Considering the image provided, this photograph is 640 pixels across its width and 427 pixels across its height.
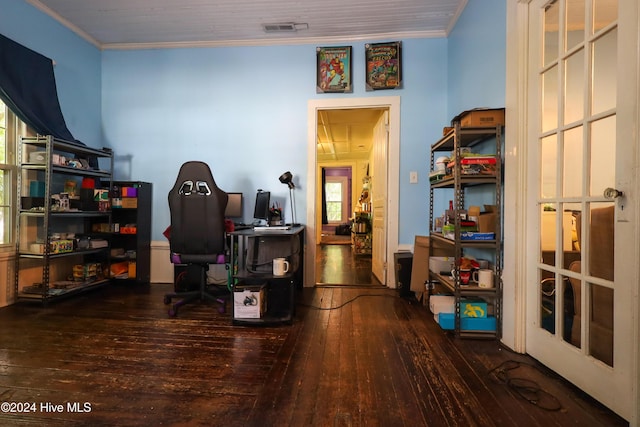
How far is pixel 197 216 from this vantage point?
2199 mm

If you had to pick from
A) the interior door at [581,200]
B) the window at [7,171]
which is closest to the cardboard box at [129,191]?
the window at [7,171]

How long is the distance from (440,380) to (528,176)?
127 centimetres

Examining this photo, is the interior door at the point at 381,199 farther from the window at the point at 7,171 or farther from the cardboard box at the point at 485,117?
the window at the point at 7,171

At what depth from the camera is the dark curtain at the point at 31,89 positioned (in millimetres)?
2323

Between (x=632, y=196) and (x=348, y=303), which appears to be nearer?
(x=632, y=196)

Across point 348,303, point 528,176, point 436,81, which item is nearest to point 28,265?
point 348,303

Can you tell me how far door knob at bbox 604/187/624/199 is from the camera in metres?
1.14

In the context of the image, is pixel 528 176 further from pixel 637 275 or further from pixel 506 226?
pixel 637 275

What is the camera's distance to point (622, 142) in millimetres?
1143

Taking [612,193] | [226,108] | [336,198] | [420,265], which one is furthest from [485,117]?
[336,198]

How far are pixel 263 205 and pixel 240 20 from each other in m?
1.86

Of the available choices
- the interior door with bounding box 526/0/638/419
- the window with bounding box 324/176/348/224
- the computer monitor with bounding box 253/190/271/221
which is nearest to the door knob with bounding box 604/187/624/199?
the interior door with bounding box 526/0/638/419

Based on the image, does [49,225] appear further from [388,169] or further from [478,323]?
[478,323]

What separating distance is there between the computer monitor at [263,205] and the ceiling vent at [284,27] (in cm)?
171
